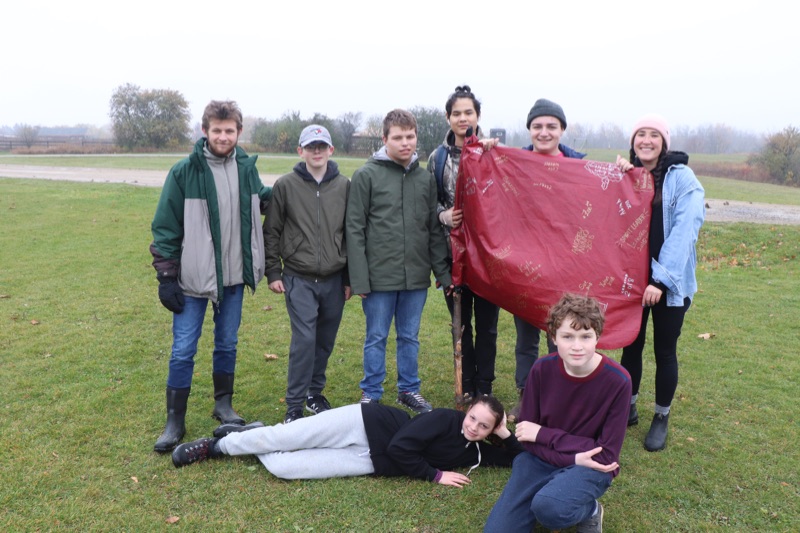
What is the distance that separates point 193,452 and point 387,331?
1917 millimetres

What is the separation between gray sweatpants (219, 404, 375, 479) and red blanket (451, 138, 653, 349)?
5.32 feet

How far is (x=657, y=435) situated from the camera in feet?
16.9

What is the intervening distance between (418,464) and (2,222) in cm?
1587

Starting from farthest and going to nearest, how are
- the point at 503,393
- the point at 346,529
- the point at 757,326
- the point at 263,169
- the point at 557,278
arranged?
the point at 263,169, the point at 757,326, the point at 503,393, the point at 557,278, the point at 346,529

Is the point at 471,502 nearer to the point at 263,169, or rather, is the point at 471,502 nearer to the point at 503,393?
the point at 503,393

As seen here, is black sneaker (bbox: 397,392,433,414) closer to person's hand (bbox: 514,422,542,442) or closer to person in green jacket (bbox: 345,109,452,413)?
person in green jacket (bbox: 345,109,452,413)

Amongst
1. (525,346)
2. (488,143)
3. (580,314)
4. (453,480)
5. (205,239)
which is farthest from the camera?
(525,346)

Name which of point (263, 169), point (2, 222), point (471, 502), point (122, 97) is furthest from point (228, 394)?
point (122, 97)

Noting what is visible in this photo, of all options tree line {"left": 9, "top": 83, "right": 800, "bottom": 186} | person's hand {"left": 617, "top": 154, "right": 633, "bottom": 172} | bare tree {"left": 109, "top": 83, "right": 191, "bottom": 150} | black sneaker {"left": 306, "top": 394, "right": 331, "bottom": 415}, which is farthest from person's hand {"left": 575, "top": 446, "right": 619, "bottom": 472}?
bare tree {"left": 109, "top": 83, "right": 191, "bottom": 150}

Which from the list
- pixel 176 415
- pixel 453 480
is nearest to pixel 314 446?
pixel 453 480

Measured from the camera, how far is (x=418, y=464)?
14.7 feet

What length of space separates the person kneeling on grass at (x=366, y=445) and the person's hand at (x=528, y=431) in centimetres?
35

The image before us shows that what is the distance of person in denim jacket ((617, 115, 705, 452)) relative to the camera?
15.2 ft

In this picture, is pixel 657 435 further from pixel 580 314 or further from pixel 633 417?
pixel 580 314
